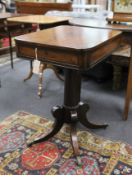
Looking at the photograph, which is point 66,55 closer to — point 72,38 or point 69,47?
point 69,47

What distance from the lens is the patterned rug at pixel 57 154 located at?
1438mm

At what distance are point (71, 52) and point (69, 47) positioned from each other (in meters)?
0.03

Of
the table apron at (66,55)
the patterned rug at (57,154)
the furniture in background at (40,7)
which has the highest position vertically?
the furniture in background at (40,7)

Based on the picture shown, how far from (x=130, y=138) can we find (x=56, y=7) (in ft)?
8.78

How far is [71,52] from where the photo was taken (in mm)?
1162

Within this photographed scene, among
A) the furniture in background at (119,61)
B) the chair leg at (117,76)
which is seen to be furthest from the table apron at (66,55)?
the chair leg at (117,76)

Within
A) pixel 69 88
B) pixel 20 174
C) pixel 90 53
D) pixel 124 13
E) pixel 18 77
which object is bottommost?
pixel 20 174

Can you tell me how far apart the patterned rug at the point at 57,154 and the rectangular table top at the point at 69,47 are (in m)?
0.69

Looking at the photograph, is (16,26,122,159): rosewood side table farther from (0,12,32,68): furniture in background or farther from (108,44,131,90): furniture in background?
(0,12,32,68): furniture in background

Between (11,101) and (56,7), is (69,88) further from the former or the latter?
(56,7)

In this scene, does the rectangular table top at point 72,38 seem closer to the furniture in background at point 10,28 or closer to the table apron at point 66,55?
the table apron at point 66,55

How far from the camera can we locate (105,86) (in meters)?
2.71

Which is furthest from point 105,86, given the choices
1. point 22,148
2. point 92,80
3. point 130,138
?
point 22,148

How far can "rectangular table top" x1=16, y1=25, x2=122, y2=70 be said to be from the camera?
3.81 ft
